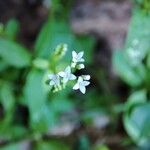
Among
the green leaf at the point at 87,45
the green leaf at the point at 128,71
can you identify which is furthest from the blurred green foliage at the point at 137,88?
the green leaf at the point at 87,45

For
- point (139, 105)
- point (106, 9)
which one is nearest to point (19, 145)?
point (139, 105)

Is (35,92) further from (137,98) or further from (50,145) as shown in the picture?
(137,98)

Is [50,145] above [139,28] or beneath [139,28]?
beneath

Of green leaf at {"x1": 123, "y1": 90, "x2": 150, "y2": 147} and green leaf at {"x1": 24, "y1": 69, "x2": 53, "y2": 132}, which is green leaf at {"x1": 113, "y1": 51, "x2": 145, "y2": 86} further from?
green leaf at {"x1": 24, "y1": 69, "x2": 53, "y2": 132}

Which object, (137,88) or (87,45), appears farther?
(87,45)

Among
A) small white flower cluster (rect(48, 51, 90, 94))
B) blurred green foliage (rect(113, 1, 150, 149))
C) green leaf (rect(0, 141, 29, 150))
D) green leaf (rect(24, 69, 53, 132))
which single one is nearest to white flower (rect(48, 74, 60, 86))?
small white flower cluster (rect(48, 51, 90, 94))

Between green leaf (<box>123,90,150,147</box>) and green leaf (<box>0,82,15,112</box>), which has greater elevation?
green leaf (<box>0,82,15,112</box>)

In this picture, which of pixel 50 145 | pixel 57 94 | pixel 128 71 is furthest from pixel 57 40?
pixel 50 145
